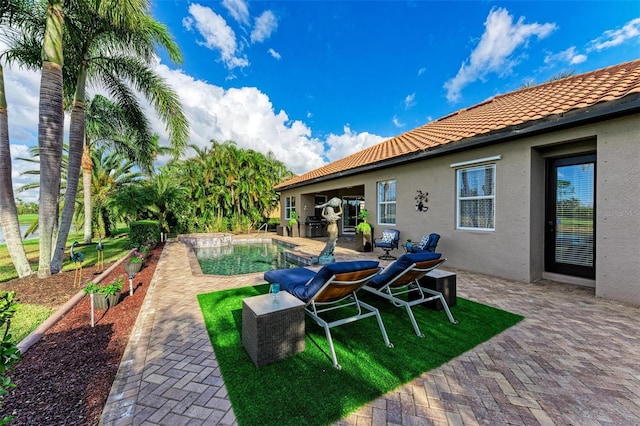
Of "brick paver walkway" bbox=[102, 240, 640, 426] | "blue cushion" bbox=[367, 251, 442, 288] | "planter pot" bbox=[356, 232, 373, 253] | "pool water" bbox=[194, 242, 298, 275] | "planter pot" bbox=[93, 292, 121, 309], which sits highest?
"blue cushion" bbox=[367, 251, 442, 288]

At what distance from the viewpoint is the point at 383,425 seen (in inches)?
84.4

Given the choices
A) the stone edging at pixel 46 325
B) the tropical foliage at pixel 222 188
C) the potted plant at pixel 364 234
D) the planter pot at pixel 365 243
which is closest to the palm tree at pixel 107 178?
the tropical foliage at pixel 222 188

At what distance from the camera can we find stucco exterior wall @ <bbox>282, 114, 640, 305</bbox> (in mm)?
4812

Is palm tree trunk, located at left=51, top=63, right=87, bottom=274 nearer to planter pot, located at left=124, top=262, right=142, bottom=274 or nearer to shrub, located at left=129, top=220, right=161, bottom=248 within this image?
planter pot, located at left=124, top=262, right=142, bottom=274

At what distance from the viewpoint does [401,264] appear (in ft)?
12.5

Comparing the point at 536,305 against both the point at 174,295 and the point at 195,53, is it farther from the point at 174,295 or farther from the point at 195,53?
the point at 195,53

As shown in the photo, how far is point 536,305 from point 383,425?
4.40 metres

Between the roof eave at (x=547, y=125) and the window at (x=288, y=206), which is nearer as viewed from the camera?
the roof eave at (x=547, y=125)

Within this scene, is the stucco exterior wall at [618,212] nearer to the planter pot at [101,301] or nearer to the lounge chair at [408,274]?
the lounge chair at [408,274]

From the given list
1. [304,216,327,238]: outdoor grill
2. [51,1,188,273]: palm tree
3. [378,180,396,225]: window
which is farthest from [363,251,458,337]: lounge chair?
[304,216,327,238]: outdoor grill

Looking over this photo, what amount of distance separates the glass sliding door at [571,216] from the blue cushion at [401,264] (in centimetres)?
466

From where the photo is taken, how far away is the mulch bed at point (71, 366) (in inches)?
92.0

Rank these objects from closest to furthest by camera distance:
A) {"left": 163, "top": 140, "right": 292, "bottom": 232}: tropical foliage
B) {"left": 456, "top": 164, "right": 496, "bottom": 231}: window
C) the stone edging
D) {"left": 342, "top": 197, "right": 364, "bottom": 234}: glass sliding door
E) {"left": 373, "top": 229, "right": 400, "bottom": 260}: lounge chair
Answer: the stone edging < {"left": 456, "top": 164, "right": 496, "bottom": 231}: window < {"left": 373, "top": 229, "right": 400, "bottom": 260}: lounge chair < {"left": 342, "top": 197, "right": 364, "bottom": 234}: glass sliding door < {"left": 163, "top": 140, "right": 292, "bottom": 232}: tropical foliage

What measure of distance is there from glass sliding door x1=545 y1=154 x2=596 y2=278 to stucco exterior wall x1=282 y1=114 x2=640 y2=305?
22cm
